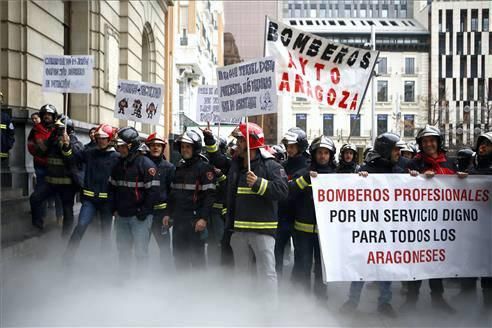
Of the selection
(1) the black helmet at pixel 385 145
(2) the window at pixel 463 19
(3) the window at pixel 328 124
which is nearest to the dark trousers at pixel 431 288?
(1) the black helmet at pixel 385 145

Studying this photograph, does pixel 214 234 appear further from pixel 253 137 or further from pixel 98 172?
pixel 253 137

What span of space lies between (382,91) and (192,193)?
57705 mm

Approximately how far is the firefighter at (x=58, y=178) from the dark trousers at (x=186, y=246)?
239 centimetres

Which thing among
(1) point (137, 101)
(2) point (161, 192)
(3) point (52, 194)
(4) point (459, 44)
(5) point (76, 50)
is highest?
(4) point (459, 44)

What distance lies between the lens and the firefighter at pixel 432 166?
548 cm

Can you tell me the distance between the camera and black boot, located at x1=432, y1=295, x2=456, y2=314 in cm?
537

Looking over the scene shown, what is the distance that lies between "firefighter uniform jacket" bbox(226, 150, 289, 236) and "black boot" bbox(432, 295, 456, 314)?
199 cm

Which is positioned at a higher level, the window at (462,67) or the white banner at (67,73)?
the window at (462,67)

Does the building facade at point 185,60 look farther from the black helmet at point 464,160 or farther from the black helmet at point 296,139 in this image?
the black helmet at point 296,139

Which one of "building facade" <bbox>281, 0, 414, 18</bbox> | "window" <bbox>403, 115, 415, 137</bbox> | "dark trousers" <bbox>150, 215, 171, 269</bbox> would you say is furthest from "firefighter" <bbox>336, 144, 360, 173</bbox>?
"building facade" <bbox>281, 0, 414, 18</bbox>

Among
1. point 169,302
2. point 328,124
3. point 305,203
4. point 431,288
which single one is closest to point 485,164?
point 431,288

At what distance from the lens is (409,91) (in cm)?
6041

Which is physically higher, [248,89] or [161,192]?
[248,89]

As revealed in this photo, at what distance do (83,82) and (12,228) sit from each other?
8.52 feet
